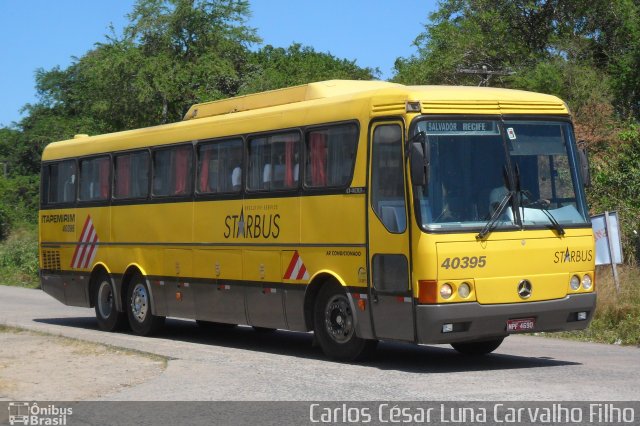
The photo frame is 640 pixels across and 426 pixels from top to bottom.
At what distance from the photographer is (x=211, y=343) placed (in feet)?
58.9

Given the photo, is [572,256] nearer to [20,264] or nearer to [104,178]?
[104,178]

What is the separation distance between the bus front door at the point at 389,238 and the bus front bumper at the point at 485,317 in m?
0.27

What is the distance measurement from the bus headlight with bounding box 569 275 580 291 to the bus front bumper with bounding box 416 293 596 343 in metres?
0.10

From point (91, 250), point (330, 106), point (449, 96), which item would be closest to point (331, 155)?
point (330, 106)

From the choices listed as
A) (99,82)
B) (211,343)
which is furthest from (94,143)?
(99,82)

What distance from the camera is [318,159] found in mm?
14977

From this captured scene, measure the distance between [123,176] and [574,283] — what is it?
9.02 metres

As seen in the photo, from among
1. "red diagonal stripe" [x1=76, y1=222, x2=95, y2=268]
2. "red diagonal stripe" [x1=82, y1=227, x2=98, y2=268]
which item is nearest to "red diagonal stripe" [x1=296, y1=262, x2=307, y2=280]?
"red diagonal stripe" [x1=82, y1=227, x2=98, y2=268]

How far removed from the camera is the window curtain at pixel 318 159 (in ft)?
Result: 48.7

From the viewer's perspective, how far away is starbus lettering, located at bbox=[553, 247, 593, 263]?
44.9 ft

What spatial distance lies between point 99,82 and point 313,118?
86.9 feet

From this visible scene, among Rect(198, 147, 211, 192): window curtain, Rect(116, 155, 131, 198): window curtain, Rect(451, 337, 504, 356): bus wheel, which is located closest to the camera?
Rect(451, 337, 504, 356): bus wheel

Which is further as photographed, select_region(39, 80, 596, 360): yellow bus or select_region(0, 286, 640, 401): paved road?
select_region(39, 80, 596, 360): yellow bus

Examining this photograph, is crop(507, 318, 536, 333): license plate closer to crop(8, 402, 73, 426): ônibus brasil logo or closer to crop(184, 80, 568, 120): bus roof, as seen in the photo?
crop(184, 80, 568, 120): bus roof
